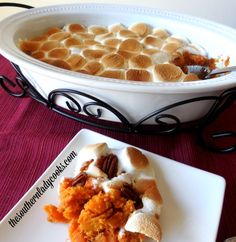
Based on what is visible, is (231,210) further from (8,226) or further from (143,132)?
(8,226)

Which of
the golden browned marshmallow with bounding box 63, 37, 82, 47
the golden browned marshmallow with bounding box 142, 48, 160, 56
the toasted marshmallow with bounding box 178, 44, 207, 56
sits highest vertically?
the golden browned marshmallow with bounding box 63, 37, 82, 47

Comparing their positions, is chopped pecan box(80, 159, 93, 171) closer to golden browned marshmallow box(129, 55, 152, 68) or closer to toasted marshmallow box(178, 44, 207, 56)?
golden browned marshmallow box(129, 55, 152, 68)

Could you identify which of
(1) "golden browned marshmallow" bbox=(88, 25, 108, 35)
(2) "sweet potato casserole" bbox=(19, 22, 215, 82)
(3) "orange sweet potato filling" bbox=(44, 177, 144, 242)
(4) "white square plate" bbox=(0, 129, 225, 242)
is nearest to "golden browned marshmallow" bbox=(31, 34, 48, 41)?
(2) "sweet potato casserole" bbox=(19, 22, 215, 82)

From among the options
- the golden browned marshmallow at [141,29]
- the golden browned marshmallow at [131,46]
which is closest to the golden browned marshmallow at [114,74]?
the golden browned marshmallow at [131,46]

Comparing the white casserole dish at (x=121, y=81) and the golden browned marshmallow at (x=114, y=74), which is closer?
the white casserole dish at (x=121, y=81)

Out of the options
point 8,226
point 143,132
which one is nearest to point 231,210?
point 143,132

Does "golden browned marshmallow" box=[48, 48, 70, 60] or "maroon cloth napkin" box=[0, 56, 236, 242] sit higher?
"golden browned marshmallow" box=[48, 48, 70, 60]

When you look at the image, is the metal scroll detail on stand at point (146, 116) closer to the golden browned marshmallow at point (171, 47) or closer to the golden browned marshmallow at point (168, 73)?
the golden browned marshmallow at point (168, 73)

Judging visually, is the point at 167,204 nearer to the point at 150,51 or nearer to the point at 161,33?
the point at 150,51
